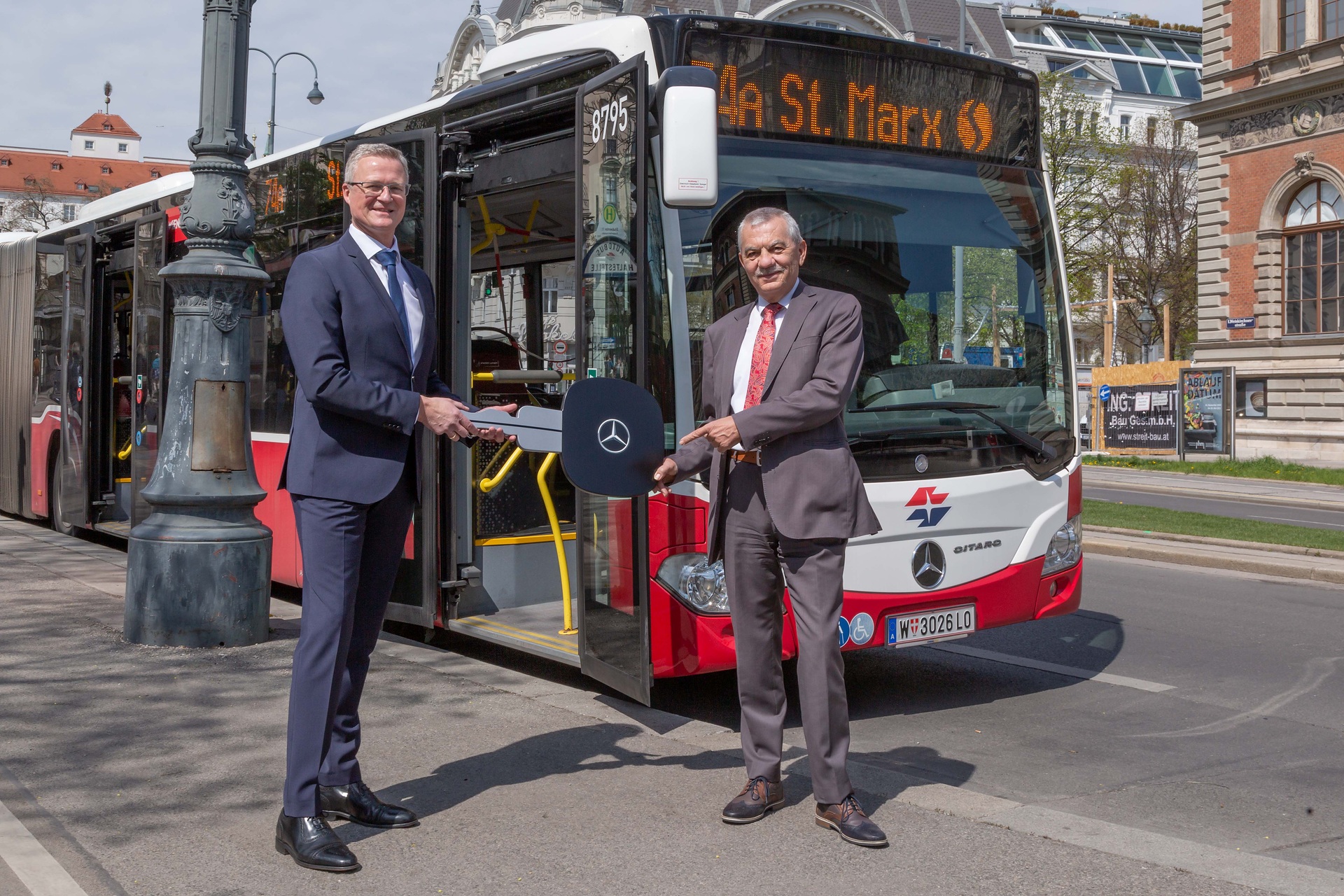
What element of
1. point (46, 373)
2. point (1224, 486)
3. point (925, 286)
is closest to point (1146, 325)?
point (1224, 486)

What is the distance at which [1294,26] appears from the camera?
99.3 ft

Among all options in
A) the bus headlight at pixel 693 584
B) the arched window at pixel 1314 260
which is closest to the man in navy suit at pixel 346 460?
the bus headlight at pixel 693 584

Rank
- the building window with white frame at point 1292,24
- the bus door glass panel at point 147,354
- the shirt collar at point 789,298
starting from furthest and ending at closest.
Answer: the building window with white frame at point 1292,24
the bus door glass panel at point 147,354
the shirt collar at point 789,298

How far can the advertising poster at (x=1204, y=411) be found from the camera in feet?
95.5

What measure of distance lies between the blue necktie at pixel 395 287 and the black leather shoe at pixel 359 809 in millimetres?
1356

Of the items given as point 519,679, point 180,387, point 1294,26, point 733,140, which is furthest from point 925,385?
point 1294,26

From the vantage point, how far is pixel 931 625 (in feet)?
19.3

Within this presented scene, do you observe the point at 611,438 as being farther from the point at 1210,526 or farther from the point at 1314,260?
the point at 1314,260

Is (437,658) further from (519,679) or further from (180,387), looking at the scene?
(180,387)

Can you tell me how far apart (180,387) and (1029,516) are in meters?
4.50

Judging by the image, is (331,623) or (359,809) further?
(359,809)

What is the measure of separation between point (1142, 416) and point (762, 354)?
28.4 m

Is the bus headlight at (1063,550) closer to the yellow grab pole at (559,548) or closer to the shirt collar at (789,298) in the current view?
the yellow grab pole at (559,548)

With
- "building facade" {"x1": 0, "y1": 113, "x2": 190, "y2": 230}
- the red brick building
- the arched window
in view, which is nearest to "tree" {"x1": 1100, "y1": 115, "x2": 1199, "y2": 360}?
the red brick building
